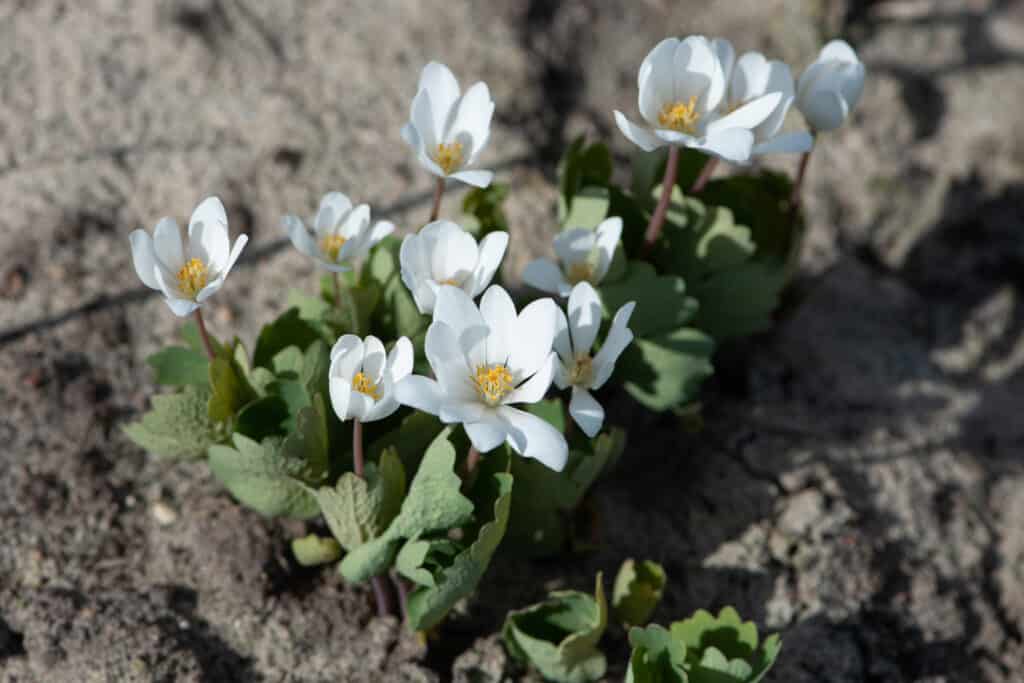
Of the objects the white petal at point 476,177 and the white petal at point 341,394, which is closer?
the white petal at point 341,394

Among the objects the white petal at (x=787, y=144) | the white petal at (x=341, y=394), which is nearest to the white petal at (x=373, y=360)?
the white petal at (x=341, y=394)

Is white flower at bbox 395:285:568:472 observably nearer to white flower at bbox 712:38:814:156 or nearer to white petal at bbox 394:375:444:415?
white petal at bbox 394:375:444:415

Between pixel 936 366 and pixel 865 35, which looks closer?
pixel 936 366

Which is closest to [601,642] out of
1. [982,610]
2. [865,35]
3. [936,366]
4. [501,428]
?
[501,428]

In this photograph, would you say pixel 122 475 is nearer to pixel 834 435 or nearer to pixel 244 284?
pixel 244 284

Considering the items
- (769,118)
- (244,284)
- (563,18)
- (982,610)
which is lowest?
(982,610)

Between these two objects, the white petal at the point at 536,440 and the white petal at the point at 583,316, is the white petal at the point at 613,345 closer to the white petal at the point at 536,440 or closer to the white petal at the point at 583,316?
the white petal at the point at 583,316

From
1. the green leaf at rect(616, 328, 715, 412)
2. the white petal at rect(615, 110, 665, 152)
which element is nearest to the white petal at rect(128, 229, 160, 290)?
the white petal at rect(615, 110, 665, 152)
